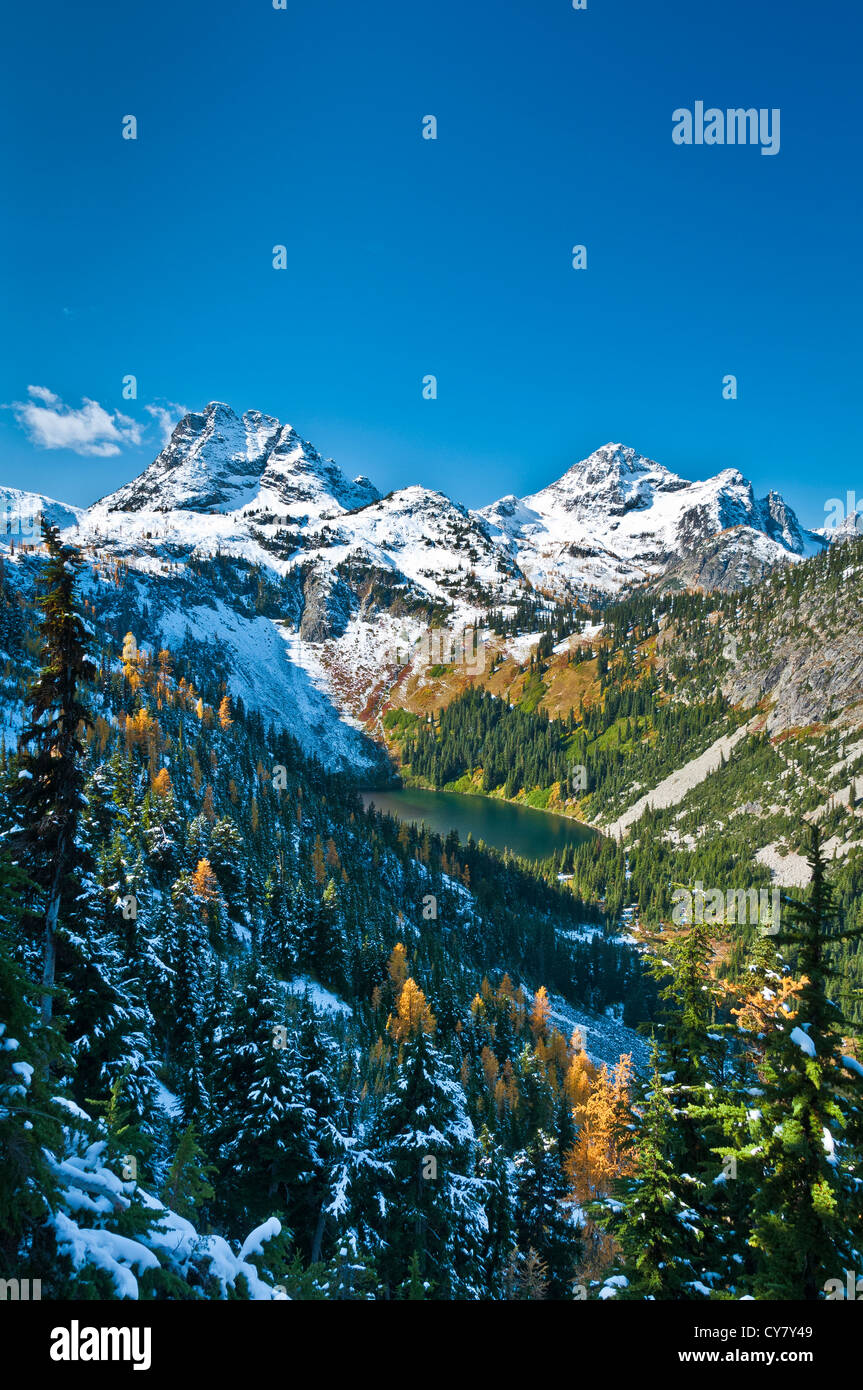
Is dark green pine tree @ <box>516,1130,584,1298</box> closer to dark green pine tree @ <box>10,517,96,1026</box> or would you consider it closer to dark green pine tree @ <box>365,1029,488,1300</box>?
dark green pine tree @ <box>365,1029,488,1300</box>

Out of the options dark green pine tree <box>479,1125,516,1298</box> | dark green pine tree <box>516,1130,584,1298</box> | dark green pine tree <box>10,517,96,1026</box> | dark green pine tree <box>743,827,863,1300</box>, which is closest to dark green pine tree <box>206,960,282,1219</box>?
dark green pine tree <box>10,517,96,1026</box>

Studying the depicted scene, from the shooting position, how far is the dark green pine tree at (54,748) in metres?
16.7

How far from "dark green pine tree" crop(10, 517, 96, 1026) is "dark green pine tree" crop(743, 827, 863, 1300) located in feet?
55.9

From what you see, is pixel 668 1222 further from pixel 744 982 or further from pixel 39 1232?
pixel 39 1232

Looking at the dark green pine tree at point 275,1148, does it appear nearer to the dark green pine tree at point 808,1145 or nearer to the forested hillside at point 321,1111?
the forested hillside at point 321,1111

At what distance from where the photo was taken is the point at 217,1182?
21.8m

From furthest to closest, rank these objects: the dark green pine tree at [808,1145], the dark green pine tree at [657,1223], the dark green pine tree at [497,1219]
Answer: the dark green pine tree at [497,1219] → the dark green pine tree at [657,1223] → the dark green pine tree at [808,1145]

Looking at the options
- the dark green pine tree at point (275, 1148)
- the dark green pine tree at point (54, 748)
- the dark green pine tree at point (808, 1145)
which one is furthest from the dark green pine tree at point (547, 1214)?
the dark green pine tree at point (54, 748)

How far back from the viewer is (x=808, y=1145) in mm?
9070

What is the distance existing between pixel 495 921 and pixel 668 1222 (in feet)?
363

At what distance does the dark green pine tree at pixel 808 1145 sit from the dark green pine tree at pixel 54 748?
17042mm

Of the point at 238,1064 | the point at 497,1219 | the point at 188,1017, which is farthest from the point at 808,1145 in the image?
the point at 188,1017

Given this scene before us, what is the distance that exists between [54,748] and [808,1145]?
757 inches
